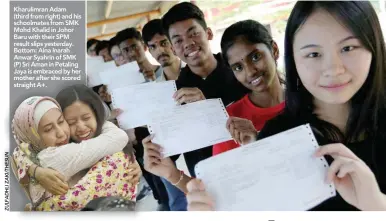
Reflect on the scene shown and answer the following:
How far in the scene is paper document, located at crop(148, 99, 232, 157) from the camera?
65.6 inches

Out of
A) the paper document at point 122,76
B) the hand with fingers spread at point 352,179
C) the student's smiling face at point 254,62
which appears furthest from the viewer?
the paper document at point 122,76

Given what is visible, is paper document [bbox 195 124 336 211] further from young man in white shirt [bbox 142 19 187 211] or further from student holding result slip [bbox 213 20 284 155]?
young man in white shirt [bbox 142 19 187 211]

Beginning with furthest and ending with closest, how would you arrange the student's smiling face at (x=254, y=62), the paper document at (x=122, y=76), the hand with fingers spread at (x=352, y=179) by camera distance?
the paper document at (x=122, y=76), the student's smiling face at (x=254, y=62), the hand with fingers spread at (x=352, y=179)

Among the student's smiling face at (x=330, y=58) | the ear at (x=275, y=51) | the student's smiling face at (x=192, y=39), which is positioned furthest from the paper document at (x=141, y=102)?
the student's smiling face at (x=330, y=58)

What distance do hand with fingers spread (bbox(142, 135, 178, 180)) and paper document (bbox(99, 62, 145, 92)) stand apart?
0.83 feet

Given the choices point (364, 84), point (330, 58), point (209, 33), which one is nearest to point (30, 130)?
point (209, 33)

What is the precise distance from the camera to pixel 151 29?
1709 mm

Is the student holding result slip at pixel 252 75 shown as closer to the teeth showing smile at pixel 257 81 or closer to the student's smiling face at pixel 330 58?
the teeth showing smile at pixel 257 81

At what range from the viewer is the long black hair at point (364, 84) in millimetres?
1514

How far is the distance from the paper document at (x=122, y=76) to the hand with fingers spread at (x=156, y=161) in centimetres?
25

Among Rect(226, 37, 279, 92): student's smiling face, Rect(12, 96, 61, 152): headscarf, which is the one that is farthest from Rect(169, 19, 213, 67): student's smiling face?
Rect(12, 96, 61, 152): headscarf

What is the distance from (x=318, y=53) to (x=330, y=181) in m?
0.48

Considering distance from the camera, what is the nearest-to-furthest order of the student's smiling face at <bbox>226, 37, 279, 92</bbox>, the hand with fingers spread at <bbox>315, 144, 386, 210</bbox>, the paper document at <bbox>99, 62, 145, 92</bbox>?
the hand with fingers spread at <bbox>315, 144, 386, 210</bbox> < the student's smiling face at <bbox>226, 37, 279, 92</bbox> < the paper document at <bbox>99, 62, 145, 92</bbox>

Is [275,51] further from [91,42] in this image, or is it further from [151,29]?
[91,42]
